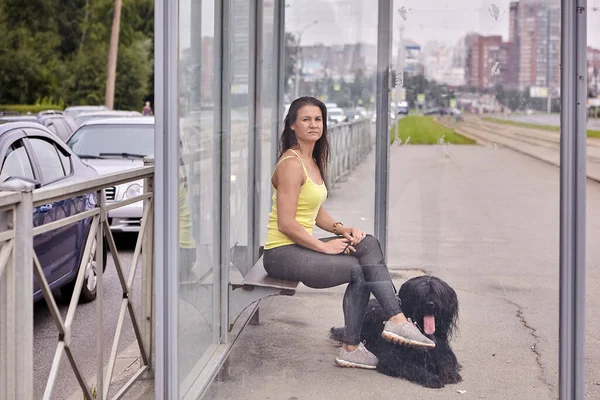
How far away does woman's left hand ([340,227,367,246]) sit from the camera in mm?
4984

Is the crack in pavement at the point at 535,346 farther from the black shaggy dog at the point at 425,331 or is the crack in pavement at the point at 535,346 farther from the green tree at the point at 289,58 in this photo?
the green tree at the point at 289,58

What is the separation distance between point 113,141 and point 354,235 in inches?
290

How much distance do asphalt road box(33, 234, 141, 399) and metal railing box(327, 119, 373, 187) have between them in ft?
5.31

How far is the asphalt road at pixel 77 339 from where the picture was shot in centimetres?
558

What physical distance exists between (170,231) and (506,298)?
169 centimetres

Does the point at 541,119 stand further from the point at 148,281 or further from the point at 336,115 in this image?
the point at 148,281

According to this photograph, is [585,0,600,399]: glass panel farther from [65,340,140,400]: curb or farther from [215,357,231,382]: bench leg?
[65,340,140,400]: curb

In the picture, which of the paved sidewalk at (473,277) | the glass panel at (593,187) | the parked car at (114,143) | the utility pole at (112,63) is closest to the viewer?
the glass panel at (593,187)

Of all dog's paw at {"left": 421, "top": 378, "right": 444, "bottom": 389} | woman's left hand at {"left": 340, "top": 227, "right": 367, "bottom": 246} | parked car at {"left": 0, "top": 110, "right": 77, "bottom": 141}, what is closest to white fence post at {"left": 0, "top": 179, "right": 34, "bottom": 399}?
woman's left hand at {"left": 340, "top": 227, "right": 367, "bottom": 246}

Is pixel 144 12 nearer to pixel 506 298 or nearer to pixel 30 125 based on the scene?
pixel 30 125

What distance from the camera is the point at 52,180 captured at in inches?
293

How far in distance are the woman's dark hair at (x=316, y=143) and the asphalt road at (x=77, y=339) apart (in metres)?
1.42

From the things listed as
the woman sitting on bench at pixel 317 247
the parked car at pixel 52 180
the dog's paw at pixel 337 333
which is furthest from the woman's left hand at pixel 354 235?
the parked car at pixel 52 180

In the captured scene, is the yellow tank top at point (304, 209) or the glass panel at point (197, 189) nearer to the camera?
the glass panel at point (197, 189)
